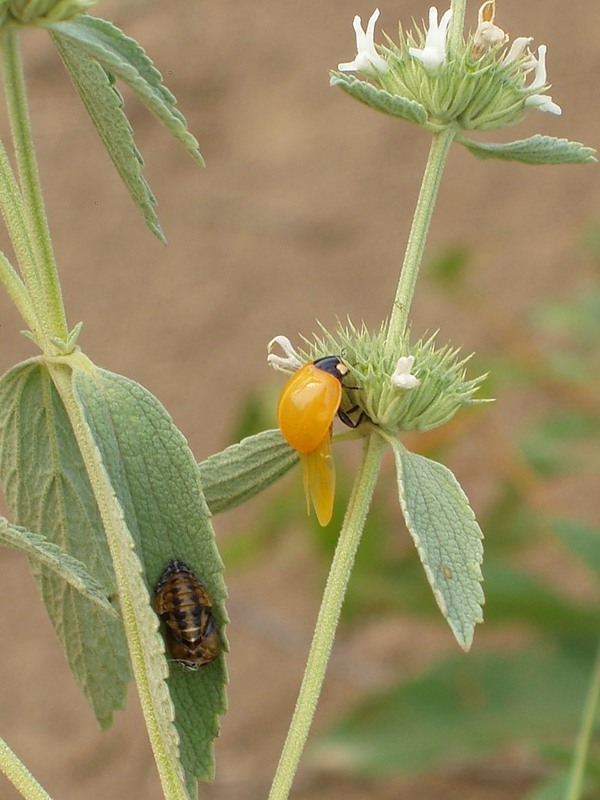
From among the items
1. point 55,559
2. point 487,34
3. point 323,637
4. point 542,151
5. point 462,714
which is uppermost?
point 487,34

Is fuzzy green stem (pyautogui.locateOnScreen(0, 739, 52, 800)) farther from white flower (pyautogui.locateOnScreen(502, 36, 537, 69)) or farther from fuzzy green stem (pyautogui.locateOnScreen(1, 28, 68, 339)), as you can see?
white flower (pyautogui.locateOnScreen(502, 36, 537, 69))

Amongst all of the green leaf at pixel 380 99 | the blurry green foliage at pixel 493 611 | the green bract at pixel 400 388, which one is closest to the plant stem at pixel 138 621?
the green bract at pixel 400 388

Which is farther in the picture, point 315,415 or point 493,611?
point 493,611

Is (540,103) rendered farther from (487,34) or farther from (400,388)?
(400,388)

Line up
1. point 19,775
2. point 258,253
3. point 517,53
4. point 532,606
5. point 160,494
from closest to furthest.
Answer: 1. point 19,775
2. point 160,494
3. point 517,53
4. point 532,606
5. point 258,253

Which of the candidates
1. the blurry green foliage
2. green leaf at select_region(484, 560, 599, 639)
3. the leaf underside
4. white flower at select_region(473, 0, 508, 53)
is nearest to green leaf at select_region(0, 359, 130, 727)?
the leaf underside

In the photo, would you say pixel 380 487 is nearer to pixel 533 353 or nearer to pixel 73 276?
pixel 533 353

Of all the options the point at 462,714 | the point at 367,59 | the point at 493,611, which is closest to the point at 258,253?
the point at 493,611
